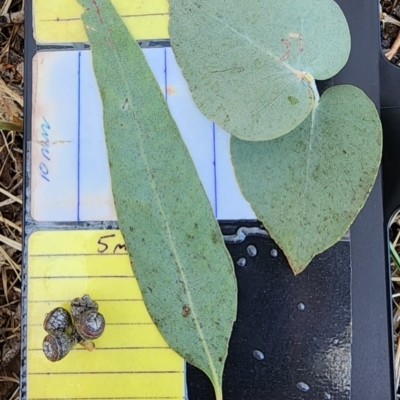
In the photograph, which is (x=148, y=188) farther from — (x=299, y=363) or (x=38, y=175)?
(x=299, y=363)

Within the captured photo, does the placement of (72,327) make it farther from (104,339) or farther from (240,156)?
(240,156)

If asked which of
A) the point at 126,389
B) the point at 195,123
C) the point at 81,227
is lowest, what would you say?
the point at 126,389

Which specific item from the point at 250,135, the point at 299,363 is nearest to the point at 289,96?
the point at 250,135

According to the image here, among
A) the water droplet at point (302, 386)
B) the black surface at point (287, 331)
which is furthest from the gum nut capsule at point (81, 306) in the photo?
the water droplet at point (302, 386)

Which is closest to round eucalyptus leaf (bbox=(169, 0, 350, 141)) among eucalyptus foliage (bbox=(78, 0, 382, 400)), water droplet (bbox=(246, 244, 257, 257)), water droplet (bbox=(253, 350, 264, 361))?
eucalyptus foliage (bbox=(78, 0, 382, 400))

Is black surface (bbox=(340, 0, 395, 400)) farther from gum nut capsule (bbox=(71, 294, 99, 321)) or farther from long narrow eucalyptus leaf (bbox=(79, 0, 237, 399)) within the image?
gum nut capsule (bbox=(71, 294, 99, 321))

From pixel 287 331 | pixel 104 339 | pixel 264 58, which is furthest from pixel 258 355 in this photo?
pixel 264 58

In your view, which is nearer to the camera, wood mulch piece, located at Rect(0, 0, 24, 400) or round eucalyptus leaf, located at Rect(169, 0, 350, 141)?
round eucalyptus leaf, located at Rect(169, 0, 350, 141)
